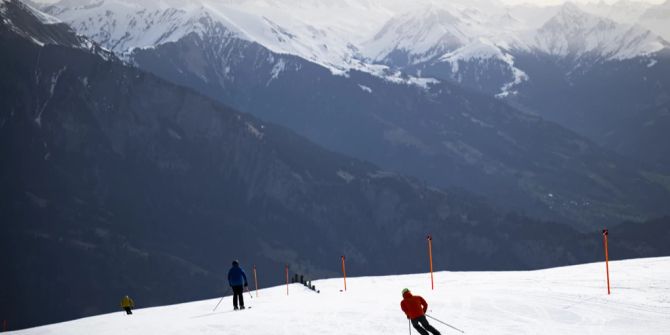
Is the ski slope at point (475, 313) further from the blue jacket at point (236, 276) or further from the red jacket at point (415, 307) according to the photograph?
the red jacket at point (415, 307)

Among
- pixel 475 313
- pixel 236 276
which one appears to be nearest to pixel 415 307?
pixel 475 313

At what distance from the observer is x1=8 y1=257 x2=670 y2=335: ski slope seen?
42.8 meters

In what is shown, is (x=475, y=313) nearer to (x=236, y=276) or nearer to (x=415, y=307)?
(x=415, y=307)

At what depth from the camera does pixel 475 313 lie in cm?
4622

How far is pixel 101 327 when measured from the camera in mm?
52812

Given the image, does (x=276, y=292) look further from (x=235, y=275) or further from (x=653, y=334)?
(x=653, y=334)

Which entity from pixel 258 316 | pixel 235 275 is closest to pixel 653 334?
pixel 258 316

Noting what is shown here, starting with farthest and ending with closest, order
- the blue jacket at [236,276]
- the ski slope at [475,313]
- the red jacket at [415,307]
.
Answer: the blue jacket at [236,276] < the ski slope at [475,313] < the red jacket at [415,307]

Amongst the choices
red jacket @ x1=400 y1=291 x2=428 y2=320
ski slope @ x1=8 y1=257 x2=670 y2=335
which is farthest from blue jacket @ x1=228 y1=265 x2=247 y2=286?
red jacket @ x1=400 y1=291 x2=428 y2=320

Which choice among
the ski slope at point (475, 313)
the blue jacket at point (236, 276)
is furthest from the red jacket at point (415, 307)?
the blue jacket at point (236, 276)

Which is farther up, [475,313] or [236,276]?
[236,276]

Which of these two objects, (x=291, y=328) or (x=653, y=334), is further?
(x=291, y=328)

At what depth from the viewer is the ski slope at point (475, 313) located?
140 feet

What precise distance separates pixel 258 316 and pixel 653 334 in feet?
64.0
